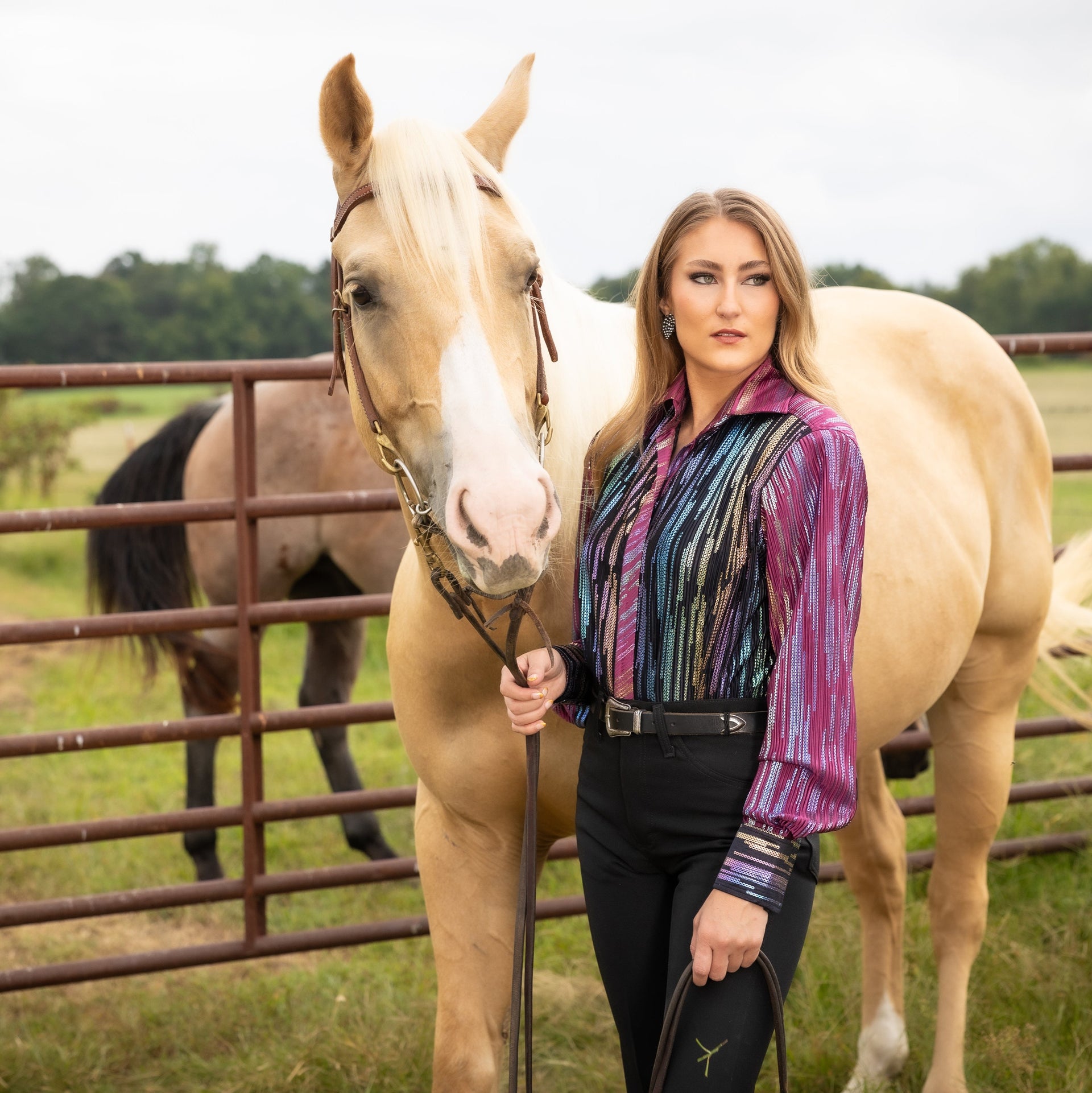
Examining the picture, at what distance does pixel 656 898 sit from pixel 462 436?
0.66 meters

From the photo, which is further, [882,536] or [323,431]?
[323,431]

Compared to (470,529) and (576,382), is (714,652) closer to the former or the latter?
(470,529)

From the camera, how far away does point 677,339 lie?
1548mm

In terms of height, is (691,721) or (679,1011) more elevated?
(691,721)

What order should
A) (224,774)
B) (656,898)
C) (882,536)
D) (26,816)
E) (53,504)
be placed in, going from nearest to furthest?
1. (656,898)
2. (882,536)
3. (26,816)
4. (224,774)
5. (53,504)

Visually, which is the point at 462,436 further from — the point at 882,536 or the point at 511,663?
the point at 882,536

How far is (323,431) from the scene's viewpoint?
4199 mm

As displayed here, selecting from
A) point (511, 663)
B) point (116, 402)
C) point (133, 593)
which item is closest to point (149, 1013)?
point (133, 593)

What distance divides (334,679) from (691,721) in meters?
3.30

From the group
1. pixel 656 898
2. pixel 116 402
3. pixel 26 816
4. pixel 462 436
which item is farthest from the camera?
pixel 116 402

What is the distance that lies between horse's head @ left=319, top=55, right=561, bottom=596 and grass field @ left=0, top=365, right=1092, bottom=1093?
1.65 m

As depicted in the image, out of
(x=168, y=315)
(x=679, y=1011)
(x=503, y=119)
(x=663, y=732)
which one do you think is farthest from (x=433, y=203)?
(x=168, y=315)

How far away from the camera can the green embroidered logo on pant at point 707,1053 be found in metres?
1.28

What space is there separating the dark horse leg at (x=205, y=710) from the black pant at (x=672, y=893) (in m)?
2.57
